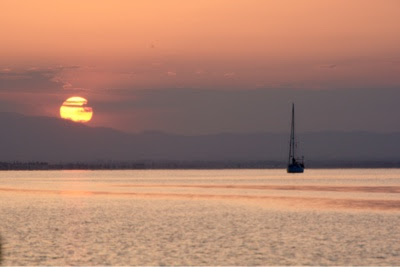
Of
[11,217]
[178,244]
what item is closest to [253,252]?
[178,244]

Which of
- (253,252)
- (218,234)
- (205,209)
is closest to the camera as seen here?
(253,252)

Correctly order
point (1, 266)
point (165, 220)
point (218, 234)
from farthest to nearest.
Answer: point (165, 220)
point (218, 234)
point (1, 266)

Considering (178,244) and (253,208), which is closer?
(178,244)

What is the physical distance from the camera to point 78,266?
140ft

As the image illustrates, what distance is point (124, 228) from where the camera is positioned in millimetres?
65750

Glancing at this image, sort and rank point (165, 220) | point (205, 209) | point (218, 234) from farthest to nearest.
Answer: point (205, 209) → point (165, 220) → point (218, 234)

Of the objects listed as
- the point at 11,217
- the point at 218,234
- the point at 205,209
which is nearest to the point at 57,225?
the point at 11,217

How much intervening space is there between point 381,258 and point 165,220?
3200 cm

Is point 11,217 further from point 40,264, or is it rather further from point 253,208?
point 40,264

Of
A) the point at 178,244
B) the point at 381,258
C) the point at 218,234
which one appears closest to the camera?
the point at 381,258

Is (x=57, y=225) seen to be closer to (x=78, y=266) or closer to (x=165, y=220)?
(x=165, y=220)

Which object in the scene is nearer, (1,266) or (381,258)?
(1,266)

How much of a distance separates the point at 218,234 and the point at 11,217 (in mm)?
28363

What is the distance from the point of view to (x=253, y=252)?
159ft
